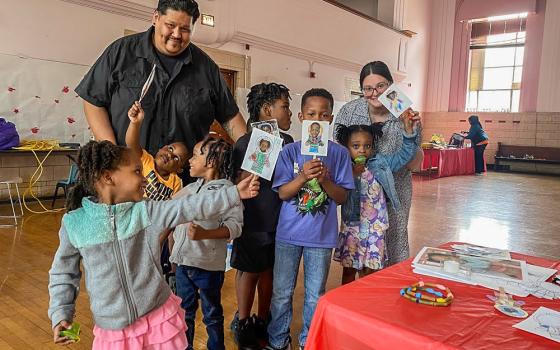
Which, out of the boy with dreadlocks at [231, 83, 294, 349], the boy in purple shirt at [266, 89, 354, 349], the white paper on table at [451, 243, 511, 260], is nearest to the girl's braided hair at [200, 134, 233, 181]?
the boy with dreadlocks at [231, 83, 294, 349]

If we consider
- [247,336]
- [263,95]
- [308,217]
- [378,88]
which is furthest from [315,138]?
[247,336]

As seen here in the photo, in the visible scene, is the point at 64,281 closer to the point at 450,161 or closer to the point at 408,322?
the point at 408,322

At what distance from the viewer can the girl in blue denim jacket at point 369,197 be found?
7.20 ft

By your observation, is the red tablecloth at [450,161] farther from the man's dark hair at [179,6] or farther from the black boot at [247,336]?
the man's dark hair at [179,6]

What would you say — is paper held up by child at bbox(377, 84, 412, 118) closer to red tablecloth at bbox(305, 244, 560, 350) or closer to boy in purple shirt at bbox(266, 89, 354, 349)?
boy in purple shirt at bbox(266, 89, 354, 349)

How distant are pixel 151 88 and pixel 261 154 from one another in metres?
0.66

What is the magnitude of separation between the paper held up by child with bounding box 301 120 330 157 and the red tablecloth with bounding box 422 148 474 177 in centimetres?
869

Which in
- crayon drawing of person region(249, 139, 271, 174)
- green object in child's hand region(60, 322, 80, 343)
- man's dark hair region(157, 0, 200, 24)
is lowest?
green object in child's hand region(60, 322, 80, 343)

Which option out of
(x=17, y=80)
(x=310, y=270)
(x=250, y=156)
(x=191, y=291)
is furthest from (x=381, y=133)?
(x=17, y=80)

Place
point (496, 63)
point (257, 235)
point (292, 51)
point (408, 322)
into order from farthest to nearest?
point (496, 63) → point (292, 51) → point (257, 235) → point (408, 322)

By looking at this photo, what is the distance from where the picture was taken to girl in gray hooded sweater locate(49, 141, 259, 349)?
1.26 meters

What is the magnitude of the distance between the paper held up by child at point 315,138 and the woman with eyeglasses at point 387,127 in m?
0.59

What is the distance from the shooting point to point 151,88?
76.0 inches

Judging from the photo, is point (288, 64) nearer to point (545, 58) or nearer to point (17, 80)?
point (17, 80)
